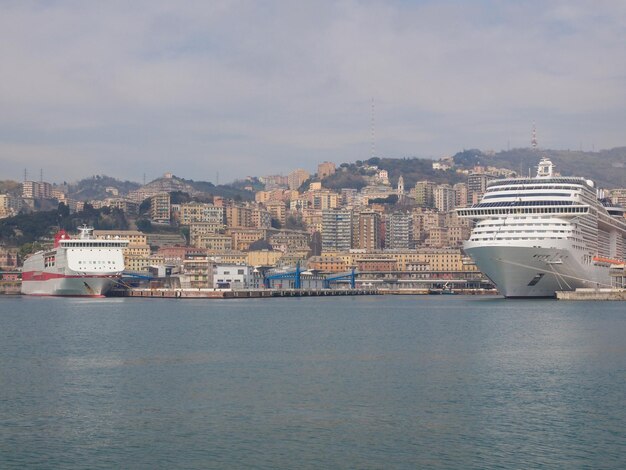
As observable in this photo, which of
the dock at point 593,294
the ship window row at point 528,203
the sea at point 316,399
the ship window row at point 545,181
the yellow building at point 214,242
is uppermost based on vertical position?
the ship window row at point 545,181

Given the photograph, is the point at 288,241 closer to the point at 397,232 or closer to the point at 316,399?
the point at 397,232

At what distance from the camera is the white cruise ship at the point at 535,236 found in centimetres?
6209

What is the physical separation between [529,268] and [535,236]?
2.37 m

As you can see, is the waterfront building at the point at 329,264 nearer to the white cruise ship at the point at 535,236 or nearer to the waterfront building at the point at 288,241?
the waterfront building at the point at 288,241

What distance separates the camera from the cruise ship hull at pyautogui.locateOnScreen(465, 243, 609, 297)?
6175 centimetres

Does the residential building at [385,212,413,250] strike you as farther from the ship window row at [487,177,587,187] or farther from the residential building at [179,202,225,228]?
the ship window row at [487,177,587,187]

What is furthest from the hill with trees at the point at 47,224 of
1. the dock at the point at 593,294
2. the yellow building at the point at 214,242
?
the dock at the point at 593,294

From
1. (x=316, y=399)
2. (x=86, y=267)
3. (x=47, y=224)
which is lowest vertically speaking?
(x=316, y=399)

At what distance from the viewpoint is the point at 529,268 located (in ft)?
207

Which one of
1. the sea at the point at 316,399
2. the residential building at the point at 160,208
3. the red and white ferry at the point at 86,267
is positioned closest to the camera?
the sea at the point at 316,399

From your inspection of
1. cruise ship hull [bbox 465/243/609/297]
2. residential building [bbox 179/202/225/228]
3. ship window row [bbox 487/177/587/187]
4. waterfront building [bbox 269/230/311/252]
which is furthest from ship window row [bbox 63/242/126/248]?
residential building [bbox 179/202/225/228]

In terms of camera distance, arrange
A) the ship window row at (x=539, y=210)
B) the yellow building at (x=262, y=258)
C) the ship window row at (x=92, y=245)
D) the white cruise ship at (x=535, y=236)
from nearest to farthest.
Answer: the white cruise ship at (x=535, y=236), the ship window row at (x=539, y=210), the ship window row at (x=92, y=245), the yellow building at (x=262, y=258)

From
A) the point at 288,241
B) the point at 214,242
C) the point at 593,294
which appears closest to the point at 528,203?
the point at 593,294

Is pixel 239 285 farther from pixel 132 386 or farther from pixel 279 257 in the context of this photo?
pixel 132 386
